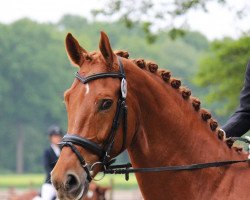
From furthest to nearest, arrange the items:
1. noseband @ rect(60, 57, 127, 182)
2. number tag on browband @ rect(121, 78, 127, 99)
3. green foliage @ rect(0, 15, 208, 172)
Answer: green foliage @ rect(0, 15, 208, 172) < number tag on browband @ rect(121, 78, 127, 99) < noseband @ rect(60, 57, 127, 182)

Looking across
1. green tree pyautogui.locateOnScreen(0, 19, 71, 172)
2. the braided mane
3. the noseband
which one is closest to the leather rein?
the noseband

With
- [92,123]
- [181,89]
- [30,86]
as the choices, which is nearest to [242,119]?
[181,89]

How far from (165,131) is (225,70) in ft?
49.0

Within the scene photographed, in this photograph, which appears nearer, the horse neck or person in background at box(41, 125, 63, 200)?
the horse neck

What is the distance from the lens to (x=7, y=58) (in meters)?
102

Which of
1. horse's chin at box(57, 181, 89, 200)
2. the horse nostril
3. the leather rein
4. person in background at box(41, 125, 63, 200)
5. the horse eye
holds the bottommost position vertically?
horse's chin at box(57, 181, 89, 200)

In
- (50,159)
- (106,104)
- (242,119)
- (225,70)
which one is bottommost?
(106,104)

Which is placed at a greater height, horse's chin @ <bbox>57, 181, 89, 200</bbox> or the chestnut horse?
the chestnut horse

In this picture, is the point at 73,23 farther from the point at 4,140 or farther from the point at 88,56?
the point at 88,56

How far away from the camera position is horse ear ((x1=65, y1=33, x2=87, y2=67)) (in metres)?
6.34

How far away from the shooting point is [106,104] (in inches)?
237

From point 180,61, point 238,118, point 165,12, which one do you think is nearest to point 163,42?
point 180,61

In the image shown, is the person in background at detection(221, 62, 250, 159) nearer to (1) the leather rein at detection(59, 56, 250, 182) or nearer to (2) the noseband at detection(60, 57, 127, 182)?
(1) the leather rein at detection(59, 56, 250, 182)

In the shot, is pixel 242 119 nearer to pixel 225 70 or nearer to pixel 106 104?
pixel 106 104
